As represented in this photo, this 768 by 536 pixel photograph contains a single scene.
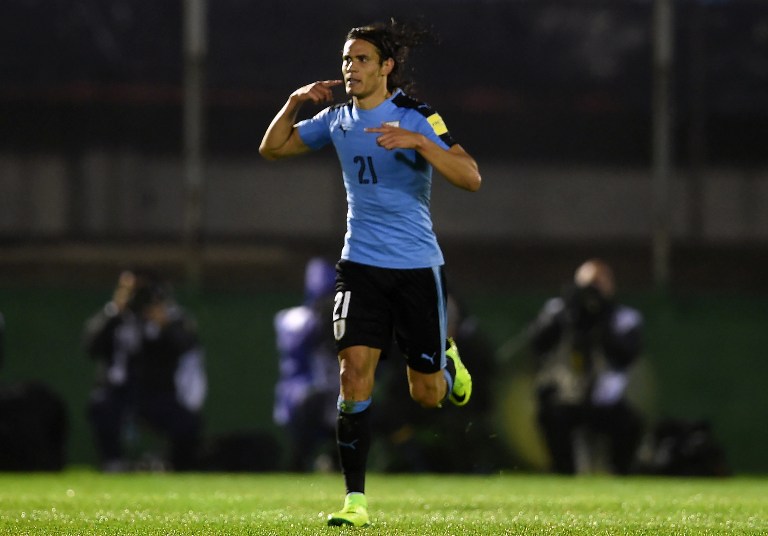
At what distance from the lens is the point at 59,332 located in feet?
48.6

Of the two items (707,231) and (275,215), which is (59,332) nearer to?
(275,215)

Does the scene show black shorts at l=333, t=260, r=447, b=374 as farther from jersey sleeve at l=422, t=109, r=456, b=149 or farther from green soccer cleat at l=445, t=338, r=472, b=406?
jersey sleeve at l=422, t=109, r=456, b=149

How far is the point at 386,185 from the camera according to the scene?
770 cm

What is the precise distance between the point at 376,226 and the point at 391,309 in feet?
1.36

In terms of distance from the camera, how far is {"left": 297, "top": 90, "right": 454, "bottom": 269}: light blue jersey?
766 centimetres

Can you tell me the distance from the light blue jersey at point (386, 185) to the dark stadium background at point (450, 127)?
24.3 ft

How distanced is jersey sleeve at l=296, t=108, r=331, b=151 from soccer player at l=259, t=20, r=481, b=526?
21 mm

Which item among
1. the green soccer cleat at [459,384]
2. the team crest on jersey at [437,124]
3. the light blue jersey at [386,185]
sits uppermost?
the team crest on jersey at [437,124]

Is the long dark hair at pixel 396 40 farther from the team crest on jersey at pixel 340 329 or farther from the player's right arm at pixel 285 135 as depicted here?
the team crest on jersey at pixel 340 329

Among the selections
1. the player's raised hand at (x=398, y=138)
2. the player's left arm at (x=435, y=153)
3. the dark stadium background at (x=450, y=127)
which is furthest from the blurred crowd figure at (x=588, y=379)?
the player's raised hand at (x=398, y=138)

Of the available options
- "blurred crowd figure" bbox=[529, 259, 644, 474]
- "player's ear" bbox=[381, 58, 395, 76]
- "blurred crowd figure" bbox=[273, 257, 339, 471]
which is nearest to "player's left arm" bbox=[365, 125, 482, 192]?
"player's ear" bbox=[381, 58, 395, 76]

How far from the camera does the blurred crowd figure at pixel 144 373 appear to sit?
13.7 m

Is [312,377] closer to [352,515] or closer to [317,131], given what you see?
[317,131]

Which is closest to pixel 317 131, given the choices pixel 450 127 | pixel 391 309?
pixel 391 309
